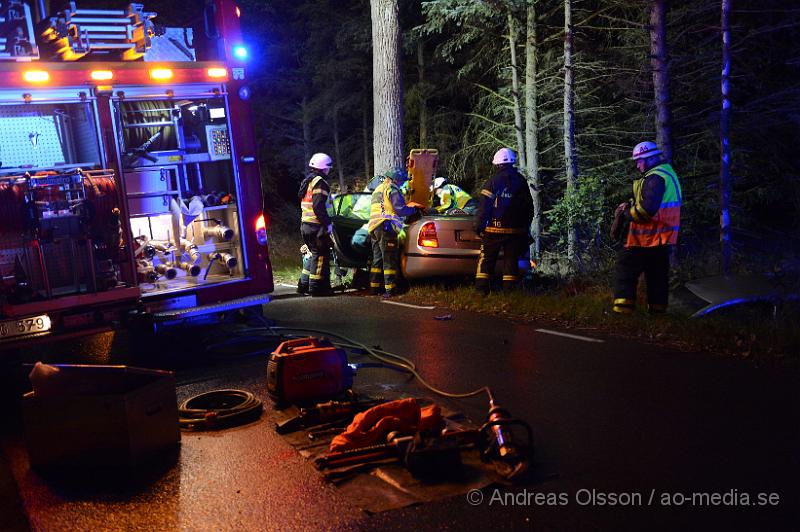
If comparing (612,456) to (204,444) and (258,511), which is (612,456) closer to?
(258,511)

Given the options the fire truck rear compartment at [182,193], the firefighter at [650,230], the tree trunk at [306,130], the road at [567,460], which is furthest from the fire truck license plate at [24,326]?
the tree trunk at [306,130]

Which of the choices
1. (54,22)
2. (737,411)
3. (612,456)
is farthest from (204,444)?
(54,22)

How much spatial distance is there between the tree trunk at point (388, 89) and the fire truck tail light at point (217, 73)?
Result: 6.27 meters

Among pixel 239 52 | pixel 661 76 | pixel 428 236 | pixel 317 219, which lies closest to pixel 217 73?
pixel 239 52

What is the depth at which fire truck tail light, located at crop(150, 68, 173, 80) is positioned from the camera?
22.0 feet

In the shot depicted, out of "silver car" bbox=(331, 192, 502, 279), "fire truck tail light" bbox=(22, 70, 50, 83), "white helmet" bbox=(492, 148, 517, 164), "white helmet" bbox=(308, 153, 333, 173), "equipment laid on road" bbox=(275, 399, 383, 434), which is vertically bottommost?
"equipment laid on road" bbox=(275, 399, 383, 434)

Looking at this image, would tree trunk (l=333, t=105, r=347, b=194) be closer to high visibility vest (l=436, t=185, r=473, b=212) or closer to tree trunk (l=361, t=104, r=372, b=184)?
tree trunk (l=361, t=104, r=372, b=184)

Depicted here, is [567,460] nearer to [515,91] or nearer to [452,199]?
[452,199]

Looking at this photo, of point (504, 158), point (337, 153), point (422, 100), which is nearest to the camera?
point (504, 158)

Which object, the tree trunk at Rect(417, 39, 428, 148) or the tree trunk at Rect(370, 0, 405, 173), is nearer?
the tree trunk at Rect(370, 0, 405, 173)

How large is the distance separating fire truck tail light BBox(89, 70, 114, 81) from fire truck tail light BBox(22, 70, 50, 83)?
→ 1.22 ft

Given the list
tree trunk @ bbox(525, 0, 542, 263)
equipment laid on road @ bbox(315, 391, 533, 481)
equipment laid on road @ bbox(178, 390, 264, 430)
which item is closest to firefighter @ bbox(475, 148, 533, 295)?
equipment laid on road @ bbox(178, 390, 264, 430)

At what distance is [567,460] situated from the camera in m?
4.21

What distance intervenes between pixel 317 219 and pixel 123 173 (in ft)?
12.1
